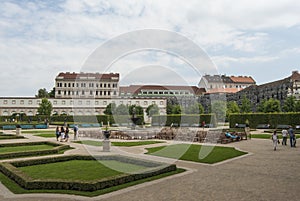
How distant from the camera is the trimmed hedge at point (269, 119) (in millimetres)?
36750

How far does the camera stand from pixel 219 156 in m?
16.0

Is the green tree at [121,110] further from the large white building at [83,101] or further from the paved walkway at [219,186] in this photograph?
the paved walkway at [219,186]

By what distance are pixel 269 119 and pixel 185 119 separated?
51.3 ft

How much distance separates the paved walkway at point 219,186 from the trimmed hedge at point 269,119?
2582 cm

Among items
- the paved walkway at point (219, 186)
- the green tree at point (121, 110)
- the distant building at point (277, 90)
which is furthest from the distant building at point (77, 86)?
the paved walkway at point (219, 186)

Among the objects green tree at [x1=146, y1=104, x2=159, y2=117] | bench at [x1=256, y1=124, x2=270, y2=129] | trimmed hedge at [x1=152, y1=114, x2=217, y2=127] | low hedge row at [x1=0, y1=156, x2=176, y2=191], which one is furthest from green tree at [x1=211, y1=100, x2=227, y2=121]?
low hedge row at [x1=0, y1=156, x2=176, y2=191]

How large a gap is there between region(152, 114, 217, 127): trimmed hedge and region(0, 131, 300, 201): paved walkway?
3319cm

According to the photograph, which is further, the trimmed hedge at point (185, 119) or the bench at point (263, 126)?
the trimmed hedge at point (185, 119)

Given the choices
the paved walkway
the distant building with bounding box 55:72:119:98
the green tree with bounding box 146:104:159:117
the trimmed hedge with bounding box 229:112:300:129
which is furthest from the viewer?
→ the distant building with bounding box 55:72:119:98

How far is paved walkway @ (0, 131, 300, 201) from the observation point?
8.42 meters

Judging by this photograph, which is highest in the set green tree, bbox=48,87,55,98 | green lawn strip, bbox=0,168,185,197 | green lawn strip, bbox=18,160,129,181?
green tree, bbox=48,87,55,98

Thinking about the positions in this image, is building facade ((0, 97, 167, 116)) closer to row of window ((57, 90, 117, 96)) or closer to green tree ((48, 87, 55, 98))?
row of window ((57, 90, 117, 96))

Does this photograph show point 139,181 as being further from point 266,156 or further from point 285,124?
point 285,124

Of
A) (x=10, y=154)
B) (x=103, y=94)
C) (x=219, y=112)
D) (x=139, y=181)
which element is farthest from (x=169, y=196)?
(x=103, y=94)
